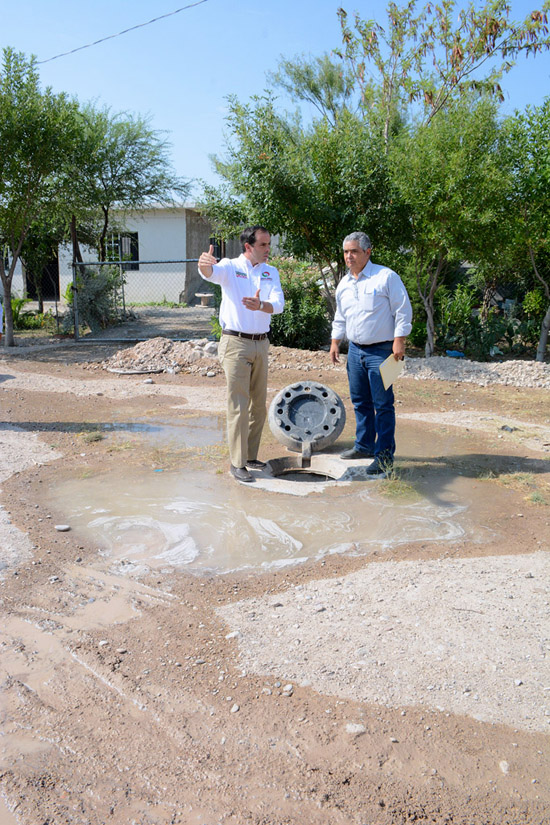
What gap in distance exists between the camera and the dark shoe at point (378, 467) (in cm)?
600

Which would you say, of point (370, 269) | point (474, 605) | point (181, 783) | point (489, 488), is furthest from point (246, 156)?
point (181, 783)

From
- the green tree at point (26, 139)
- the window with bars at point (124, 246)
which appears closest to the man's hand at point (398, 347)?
the green tree at point (26, 139)

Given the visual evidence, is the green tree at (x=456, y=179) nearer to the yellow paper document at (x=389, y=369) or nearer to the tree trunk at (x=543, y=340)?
the tree trunk at (x=543, y=340)

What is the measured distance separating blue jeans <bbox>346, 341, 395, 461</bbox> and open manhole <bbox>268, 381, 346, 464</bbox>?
0.40m

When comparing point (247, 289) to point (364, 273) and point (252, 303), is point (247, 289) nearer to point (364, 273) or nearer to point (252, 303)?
point (252, 303)

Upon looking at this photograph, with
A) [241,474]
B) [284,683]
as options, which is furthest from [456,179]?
[284,683]

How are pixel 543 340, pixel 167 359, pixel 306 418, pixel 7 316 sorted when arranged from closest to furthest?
pixel 306 418 < pixel 167 359 < pixel 543 340 < pixel 7 316

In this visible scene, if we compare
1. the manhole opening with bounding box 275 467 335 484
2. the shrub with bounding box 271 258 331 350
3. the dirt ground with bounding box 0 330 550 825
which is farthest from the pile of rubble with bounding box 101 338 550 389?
the dirt ground with bounding box 0 330 550 825

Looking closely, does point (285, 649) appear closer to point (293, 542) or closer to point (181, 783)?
point (181, 783)

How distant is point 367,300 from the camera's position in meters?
5.80

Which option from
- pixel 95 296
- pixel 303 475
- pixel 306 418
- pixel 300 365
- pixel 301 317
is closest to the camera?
pixel 303 475

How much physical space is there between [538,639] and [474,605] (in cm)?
40

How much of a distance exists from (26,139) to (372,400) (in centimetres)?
1081

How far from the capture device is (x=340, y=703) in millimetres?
2914
